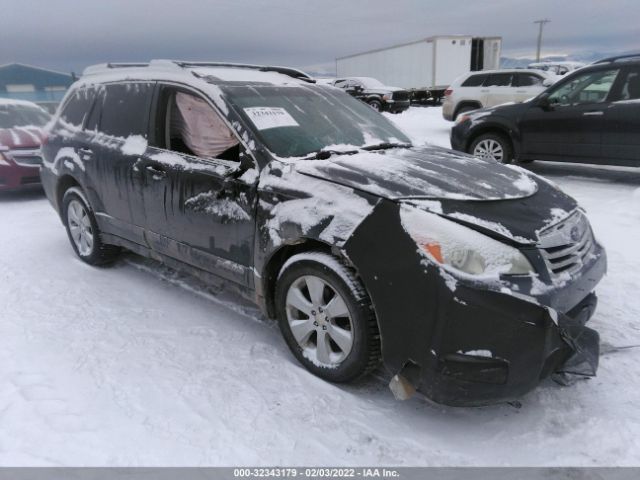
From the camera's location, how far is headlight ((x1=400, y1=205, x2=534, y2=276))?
229cm

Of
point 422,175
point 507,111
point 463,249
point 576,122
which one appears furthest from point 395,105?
point 463,249

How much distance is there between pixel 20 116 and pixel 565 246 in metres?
9.11

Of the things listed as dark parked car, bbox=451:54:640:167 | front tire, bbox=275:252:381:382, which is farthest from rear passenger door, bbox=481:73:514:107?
front tire, bbox=275:252:381:382

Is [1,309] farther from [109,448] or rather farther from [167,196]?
[109,448]

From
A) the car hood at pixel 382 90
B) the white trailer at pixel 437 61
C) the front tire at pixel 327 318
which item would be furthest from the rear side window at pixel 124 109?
the white trailer at pixel 437 61

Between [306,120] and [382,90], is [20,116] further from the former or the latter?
[382,90]

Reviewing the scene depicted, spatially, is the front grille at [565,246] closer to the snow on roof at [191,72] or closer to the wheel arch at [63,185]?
the snow on roof at [191,72]

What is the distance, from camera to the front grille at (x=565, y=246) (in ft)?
8.09

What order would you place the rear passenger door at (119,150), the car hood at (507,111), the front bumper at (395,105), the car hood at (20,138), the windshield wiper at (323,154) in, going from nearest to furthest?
1. the windshield wiper at (323,154)
2. the rear passenger door at (119,150)
3. the car hood at (20,138)
4. the car hood at (507,111)
5. the front bumper at (395,105)

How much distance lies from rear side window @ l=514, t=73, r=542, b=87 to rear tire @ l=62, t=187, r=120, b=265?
39.4ft

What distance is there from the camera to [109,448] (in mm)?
2395

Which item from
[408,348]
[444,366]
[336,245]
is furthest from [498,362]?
[336,245]

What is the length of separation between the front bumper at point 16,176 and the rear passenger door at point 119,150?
3.80 meters

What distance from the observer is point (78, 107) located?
466 centimetres
